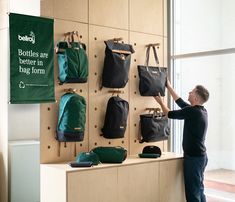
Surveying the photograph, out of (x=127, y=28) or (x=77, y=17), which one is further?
(x=127, y=28)

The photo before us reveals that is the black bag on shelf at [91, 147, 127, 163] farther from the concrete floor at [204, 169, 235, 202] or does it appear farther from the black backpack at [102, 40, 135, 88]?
the concrete floor at [204, 169, 235, 202]

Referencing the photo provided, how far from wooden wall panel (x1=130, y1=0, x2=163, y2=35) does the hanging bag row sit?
1.00 metres

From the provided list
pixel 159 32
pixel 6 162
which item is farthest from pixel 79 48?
pixel 6 162

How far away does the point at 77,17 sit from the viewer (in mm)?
3871

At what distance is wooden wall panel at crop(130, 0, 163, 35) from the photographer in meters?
4.44

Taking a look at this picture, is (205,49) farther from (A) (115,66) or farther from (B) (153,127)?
(A) (115,66)

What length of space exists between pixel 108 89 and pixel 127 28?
0.80 meters

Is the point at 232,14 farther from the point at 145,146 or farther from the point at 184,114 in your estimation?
the point at 145,146

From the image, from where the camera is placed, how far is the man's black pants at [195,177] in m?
4.06

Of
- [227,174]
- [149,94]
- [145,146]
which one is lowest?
[227,174]

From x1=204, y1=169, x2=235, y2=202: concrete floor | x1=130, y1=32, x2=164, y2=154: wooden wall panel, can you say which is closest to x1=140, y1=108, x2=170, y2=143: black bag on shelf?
x1=130, y1=32, x2=164, y2=154: wooden wall panel

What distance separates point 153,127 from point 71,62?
53.7 inches

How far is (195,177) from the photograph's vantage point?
4.09 metres

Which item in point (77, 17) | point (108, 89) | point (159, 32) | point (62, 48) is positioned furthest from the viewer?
point (159, 32)
